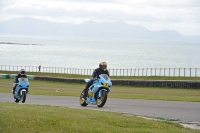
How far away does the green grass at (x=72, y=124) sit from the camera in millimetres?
11914

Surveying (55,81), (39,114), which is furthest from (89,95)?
(55,81)

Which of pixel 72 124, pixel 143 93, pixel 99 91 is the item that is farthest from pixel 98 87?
pixel 143 93

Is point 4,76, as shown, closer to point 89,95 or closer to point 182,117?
point 89,95

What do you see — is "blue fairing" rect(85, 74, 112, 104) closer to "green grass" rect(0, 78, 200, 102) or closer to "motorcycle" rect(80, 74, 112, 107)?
"motorcycle" rect(80, 74, 112, 107)

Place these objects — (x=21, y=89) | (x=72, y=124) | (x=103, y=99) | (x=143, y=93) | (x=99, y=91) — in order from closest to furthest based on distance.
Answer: (x=72, y=124) < (x=103, y=99) < (x=99, y=91) < (x=21, y=89) < (x=143, y=93)

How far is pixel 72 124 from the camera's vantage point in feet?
41.6

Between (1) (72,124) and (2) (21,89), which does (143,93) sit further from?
(1) (72,124)

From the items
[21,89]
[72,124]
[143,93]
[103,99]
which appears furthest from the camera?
[143,93]

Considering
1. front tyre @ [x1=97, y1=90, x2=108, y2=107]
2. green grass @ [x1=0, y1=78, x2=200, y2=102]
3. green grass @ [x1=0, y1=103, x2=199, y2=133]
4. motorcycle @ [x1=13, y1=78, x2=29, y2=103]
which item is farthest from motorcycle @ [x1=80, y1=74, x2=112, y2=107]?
green grass @ [x1=0, y1=103, x2=199, y2=133]

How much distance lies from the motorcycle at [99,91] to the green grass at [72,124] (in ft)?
20.5

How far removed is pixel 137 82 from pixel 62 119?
113 feet

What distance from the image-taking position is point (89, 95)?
72.6 feet

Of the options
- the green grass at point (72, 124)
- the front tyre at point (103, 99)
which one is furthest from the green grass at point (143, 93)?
the green grass at point (72, 124)

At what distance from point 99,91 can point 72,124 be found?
8837 mm
